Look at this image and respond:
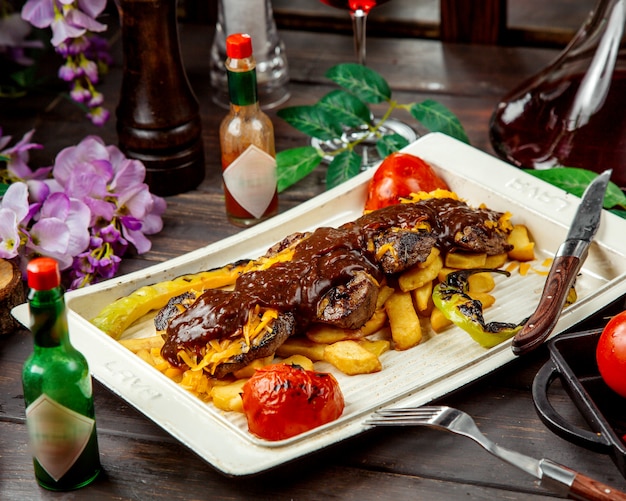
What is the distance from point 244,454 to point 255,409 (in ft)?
0.25

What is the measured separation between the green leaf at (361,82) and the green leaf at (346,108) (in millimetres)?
26

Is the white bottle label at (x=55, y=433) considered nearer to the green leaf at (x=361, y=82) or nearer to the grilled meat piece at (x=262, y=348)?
the grilled meat piece at (x=262, y=348)

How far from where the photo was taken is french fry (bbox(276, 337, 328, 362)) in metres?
1.65

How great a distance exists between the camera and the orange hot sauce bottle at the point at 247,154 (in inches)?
77.4

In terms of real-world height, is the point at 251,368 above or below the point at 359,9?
below

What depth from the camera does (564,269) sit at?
1734 millimetres

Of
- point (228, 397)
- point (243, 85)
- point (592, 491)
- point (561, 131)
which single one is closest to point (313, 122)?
point (243, 85)

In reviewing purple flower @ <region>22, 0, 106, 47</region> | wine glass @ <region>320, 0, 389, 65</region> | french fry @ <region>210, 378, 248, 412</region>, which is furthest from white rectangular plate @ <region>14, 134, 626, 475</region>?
purple flower @ <region>22, 0, 106, 47</region>

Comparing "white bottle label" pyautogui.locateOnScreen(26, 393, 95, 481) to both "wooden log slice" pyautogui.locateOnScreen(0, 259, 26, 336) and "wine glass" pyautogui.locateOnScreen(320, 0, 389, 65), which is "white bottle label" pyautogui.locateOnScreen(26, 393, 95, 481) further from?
"wine glass" pyautogui.locateOnScreen(320, 0, 389, 65)

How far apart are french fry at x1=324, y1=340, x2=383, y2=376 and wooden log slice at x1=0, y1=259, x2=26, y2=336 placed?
603mm

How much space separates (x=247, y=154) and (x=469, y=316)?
2.09 feet

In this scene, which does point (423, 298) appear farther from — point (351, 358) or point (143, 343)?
point (143, 343)

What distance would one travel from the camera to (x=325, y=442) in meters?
1.42

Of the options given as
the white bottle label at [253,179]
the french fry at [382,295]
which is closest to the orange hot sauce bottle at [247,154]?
the white bottle label at [253,179]
